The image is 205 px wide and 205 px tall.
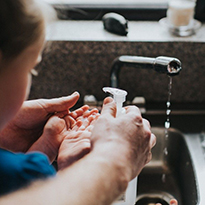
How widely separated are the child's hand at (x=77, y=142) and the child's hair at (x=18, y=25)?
26 centimetres

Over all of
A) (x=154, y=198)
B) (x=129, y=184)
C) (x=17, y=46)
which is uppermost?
(x=17, y=46)

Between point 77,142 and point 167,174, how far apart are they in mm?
529

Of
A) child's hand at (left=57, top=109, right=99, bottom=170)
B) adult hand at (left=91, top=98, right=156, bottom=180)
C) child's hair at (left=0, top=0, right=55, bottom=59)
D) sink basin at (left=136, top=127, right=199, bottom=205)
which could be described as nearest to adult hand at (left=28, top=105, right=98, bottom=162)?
child's hand at (left=57, top=109, right=99, bottom=170)

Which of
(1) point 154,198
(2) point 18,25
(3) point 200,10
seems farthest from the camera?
(3) point 200,10

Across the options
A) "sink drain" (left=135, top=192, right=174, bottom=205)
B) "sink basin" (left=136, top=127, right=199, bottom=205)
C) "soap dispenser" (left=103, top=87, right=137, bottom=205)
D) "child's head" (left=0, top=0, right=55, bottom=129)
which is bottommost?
"sink drain" (left=135, top=192, right=174, bottom=205)

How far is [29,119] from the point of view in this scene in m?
0.83

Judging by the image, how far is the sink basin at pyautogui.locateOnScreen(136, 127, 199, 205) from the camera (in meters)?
1.07

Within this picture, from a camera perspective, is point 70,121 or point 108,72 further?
point 108,72

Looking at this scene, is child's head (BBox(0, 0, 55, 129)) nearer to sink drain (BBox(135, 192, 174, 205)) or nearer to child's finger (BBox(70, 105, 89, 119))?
child's finger (BBox(70, 105, 89, 119))

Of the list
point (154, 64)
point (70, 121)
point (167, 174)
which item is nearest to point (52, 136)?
point (70, 121)

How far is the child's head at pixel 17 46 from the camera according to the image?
47cm

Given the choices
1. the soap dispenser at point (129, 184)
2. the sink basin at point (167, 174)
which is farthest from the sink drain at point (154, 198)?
the soap dispenser at point (129, 184)

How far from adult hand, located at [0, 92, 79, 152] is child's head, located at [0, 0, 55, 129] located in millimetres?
243

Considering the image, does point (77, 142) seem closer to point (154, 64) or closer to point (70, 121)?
point (70, 121)
